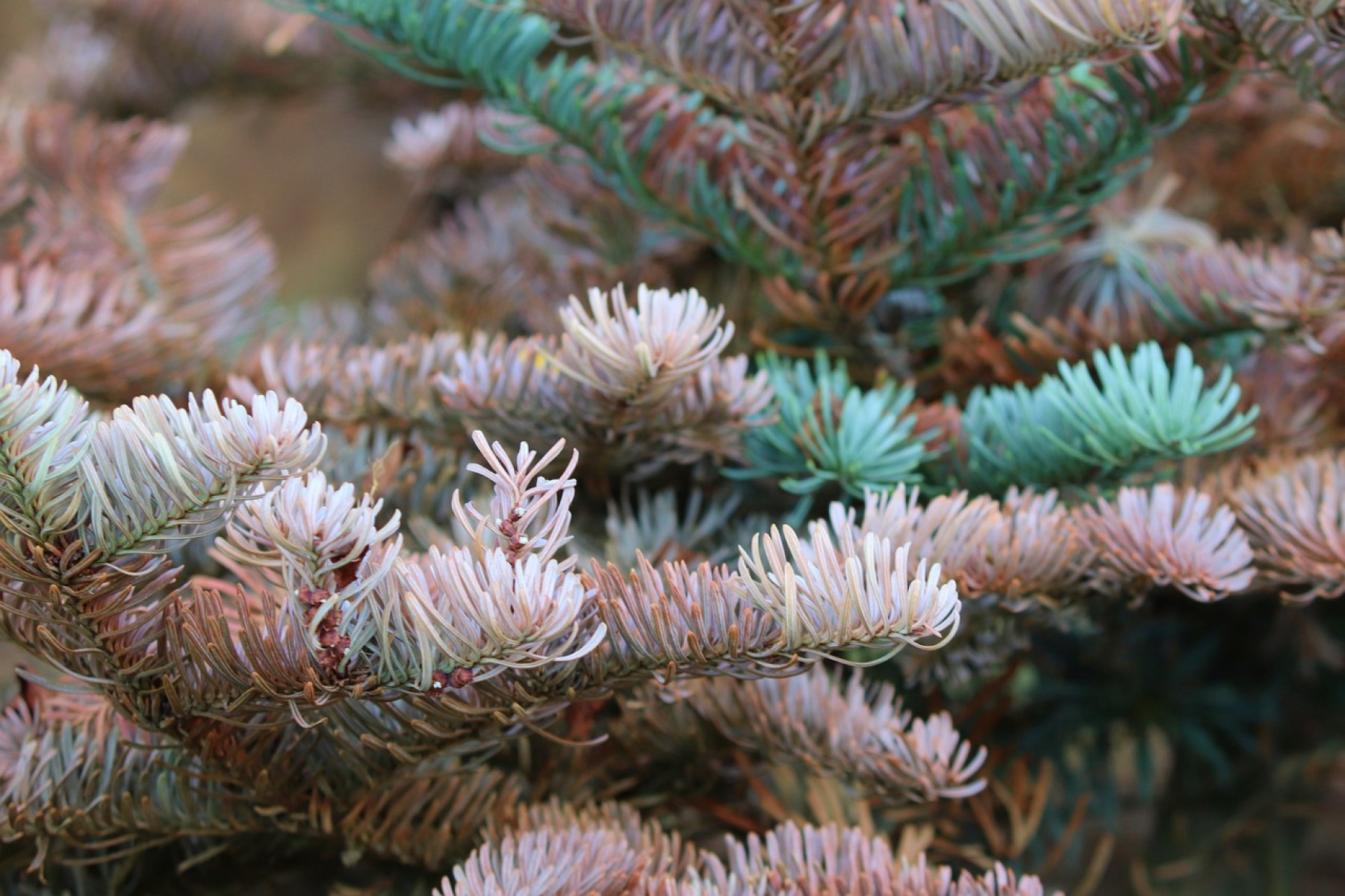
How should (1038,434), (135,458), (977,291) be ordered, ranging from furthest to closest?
(977,291)
(1038,434)
(135,458)

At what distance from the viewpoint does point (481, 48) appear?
0.31 metres

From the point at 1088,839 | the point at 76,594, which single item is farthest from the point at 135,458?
the point at 1088,839

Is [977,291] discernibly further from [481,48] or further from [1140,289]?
[481,48]

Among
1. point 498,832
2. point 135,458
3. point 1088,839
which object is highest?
point 135,458

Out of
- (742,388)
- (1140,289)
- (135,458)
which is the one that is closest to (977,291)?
(1140,289)

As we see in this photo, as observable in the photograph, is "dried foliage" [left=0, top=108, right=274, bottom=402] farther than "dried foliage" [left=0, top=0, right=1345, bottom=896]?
Yes

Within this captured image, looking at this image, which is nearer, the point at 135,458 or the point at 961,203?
the point at 135,458

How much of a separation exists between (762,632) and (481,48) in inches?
7.8

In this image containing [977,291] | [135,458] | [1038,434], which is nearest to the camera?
[135,458]

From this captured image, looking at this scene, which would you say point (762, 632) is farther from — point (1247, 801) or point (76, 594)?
point (1247, 801)

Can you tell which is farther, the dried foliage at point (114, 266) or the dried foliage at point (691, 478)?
the dried foliage at point (114, 266)

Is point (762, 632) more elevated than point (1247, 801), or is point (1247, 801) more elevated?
point (762, 632)

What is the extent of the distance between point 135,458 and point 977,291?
0.30 meters

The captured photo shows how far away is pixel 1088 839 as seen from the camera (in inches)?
17.6
